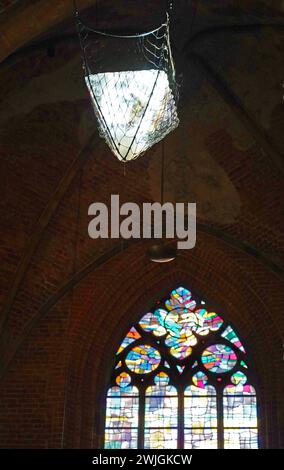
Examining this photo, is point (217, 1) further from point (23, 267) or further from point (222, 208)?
point (23, 267)

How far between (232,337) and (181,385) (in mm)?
1060

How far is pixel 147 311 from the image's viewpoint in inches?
654

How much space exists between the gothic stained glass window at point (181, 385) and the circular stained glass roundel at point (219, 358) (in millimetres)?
15

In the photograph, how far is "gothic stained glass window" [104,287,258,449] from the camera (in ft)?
51.7

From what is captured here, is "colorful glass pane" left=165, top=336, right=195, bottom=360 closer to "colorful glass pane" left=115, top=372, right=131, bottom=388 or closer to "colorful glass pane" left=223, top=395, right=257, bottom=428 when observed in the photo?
"colorful glass pane" left=115, top=372, right=131, bottom=388

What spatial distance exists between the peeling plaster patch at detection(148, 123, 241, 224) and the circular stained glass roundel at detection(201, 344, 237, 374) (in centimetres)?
190

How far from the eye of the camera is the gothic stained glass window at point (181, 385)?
15.8m

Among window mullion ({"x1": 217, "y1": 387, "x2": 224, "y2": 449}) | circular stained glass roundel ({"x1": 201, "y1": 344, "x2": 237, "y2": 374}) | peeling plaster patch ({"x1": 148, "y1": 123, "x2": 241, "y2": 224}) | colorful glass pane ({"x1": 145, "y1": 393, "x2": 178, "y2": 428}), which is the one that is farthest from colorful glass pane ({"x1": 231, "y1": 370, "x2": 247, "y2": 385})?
peeling plaster patch ({"x1": 148, "y1": 123, "x2": 241, "y2": 224})

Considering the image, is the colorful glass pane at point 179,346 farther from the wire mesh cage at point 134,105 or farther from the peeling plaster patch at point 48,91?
the wire mesh cage at point 134,105

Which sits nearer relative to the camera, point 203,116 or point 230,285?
point 203,116

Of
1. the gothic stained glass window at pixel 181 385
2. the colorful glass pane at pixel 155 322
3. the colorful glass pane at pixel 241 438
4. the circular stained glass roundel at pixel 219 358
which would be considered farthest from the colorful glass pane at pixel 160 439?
the colorful glass pane at pixel 155 322
